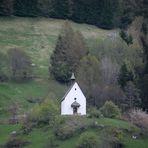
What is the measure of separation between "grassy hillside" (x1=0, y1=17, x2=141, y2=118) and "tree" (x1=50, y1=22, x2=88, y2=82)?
4.25ft

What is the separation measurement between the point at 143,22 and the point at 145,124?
4029 cm

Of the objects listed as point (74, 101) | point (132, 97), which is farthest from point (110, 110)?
point (132, 97)

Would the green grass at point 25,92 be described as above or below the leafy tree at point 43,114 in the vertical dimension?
above

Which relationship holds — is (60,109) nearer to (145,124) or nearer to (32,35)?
(145,124)

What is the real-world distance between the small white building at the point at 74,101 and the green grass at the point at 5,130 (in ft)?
23.2

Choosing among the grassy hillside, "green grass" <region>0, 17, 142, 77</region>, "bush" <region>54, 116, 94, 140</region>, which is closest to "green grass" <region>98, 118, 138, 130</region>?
"bush" <region>54, 116, 94, 140</region>

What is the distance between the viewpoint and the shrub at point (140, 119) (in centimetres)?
8250

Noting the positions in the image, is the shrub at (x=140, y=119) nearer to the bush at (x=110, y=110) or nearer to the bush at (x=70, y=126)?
the bush at (x=110, y=110)

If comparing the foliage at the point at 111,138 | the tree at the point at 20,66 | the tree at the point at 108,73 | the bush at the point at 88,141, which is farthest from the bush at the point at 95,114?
the tree at the point at 20,66

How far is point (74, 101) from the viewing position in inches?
3531

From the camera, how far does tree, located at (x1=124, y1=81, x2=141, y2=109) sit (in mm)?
91125

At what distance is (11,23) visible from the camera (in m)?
116

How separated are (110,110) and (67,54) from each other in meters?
18.2

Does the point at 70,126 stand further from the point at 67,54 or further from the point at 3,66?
the point at 67,54
